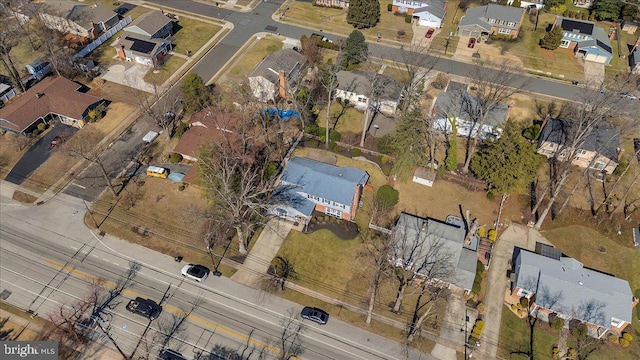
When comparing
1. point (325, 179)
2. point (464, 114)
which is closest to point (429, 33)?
point (464, 114)

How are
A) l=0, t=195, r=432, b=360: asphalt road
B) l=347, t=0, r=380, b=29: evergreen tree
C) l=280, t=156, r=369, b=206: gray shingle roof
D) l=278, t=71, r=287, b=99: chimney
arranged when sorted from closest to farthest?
l=0, t=195, r=432, b=360: asphalt road, l=280, t=156, r=369, b=206: gray shingle roof, l=278, t=71, r=287, b=99: chimney, l=347, t=0, r=380, b=29: evergreen tree

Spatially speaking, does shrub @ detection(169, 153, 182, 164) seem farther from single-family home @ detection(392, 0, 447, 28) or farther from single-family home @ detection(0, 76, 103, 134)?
single-family home @ detection(392, 0, 447, 28)

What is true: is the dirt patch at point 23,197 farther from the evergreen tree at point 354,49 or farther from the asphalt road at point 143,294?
the evergreen tree at point 354,49

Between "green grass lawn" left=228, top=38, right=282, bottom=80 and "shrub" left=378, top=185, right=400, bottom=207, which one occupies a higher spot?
"green grass lawn" left=228, top=38, right=282, bottom=80

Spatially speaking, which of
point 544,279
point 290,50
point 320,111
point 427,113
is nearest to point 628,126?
point 427,113

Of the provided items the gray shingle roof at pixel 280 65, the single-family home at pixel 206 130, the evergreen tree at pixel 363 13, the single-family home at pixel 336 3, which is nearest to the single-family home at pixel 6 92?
the single-family home at pixel 206 130

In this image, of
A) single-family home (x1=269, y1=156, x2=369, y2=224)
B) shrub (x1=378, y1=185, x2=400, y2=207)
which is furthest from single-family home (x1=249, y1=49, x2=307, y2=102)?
shrub (x1=378, y1=185, x2=400, y2=207)
